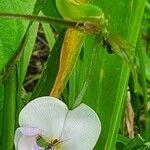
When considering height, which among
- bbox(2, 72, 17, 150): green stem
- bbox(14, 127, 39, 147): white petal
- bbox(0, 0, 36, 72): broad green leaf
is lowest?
bbox(2, 72, 17, 150): green stem

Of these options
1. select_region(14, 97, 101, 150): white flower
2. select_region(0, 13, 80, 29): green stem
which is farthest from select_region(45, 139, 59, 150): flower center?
select_region(0, 13, 80, 29): green stem

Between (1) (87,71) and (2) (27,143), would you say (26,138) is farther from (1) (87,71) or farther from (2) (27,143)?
(1) (87,71)

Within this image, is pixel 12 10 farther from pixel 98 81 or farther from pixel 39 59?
pixel 39 59

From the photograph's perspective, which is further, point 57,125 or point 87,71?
point 87,71

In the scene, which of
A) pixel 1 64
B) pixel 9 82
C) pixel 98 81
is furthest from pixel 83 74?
pixel 1 64

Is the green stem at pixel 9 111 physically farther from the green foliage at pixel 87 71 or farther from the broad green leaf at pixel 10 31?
the broad green leaf at pixel 10 31

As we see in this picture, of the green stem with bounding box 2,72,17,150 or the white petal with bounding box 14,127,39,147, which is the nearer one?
the white petal with bounding box 14,127,39,147

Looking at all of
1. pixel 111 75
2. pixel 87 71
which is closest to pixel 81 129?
pixel 87 71

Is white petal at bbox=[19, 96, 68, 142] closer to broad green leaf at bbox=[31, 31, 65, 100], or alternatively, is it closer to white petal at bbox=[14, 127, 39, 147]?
white petal at bbox=[14, 127, 39, 147]
